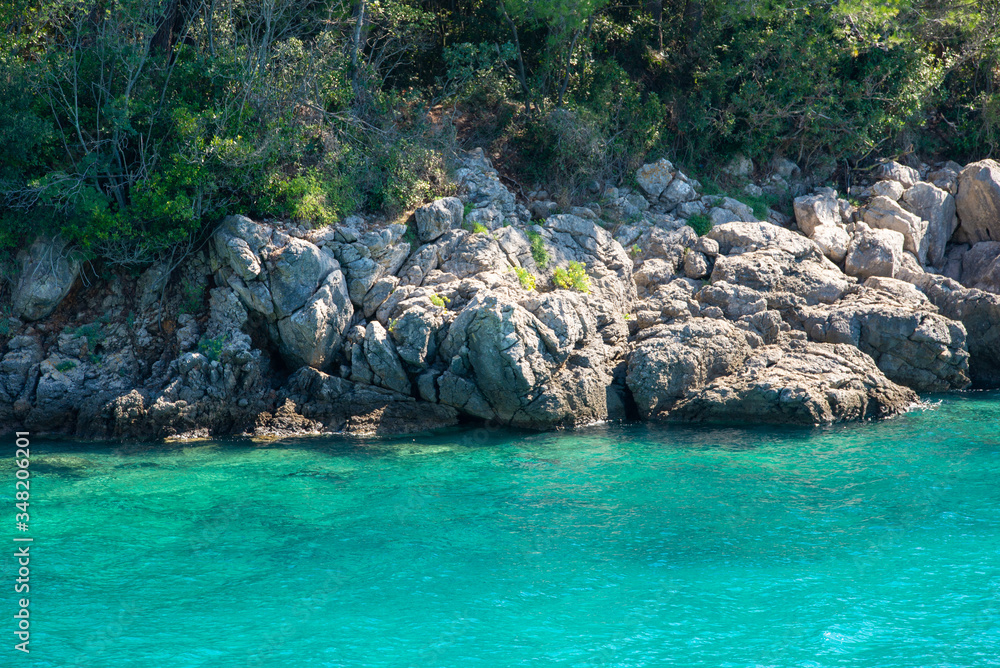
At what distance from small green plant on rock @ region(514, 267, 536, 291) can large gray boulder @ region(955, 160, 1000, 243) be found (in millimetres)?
11191

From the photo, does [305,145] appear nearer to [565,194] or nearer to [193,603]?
[565,194]

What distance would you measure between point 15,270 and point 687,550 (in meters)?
12.8

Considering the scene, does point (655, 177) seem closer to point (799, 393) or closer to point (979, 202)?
point (799, 393)

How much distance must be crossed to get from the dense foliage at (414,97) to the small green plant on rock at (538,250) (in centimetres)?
228

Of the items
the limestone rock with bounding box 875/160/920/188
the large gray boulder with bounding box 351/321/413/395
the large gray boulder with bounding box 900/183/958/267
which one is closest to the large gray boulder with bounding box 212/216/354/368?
the large gray boulder with bounding box 351/321/413/395

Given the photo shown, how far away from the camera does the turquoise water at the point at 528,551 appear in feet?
24.6

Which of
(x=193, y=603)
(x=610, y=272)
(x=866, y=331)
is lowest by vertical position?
(x=193, y=603)

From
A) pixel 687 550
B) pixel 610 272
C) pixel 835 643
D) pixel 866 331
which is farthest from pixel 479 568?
pixel 866 331

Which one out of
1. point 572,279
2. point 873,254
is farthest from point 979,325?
point 572,279

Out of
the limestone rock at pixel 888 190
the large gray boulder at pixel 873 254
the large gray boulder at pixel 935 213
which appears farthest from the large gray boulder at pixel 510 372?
the large gray boulder at pixel 935 213

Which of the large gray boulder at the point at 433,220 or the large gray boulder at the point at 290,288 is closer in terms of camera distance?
the large gray boulder at the point at 290,288

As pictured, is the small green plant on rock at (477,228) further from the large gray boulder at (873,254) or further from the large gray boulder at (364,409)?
the large gray boulder at (873,254)

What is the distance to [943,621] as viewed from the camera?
25.4 ft

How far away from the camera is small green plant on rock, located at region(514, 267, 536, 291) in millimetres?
15500
